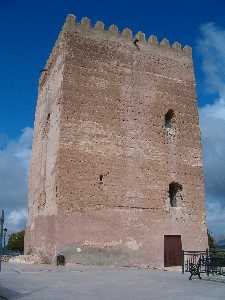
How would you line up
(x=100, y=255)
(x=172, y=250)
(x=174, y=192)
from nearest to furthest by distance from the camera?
(x=100, y=255), (x=172, y=250), (x=174, y=192)

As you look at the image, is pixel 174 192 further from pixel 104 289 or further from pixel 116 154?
pixel 104 289

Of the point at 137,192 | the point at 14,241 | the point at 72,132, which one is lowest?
the point at 14,241

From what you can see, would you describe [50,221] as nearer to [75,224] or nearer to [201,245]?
[75,224]

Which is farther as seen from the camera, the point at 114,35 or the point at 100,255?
the point at 114,35

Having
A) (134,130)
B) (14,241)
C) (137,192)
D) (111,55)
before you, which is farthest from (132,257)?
(14,241)

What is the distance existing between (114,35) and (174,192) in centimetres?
859

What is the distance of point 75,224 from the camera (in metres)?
16.1

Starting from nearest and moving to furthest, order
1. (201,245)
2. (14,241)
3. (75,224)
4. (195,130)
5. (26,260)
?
(75,224) → (26,260) → (201,245) → (195,130) → (14,241)

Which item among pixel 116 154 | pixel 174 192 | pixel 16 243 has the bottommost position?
pixel 16 243

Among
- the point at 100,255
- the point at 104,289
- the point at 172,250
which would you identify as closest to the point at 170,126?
the point at 172,250

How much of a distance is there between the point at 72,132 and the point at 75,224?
405 cm

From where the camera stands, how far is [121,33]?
20141 mm

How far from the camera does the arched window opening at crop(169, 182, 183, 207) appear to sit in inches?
747

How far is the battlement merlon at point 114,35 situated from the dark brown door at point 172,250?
10.1m
